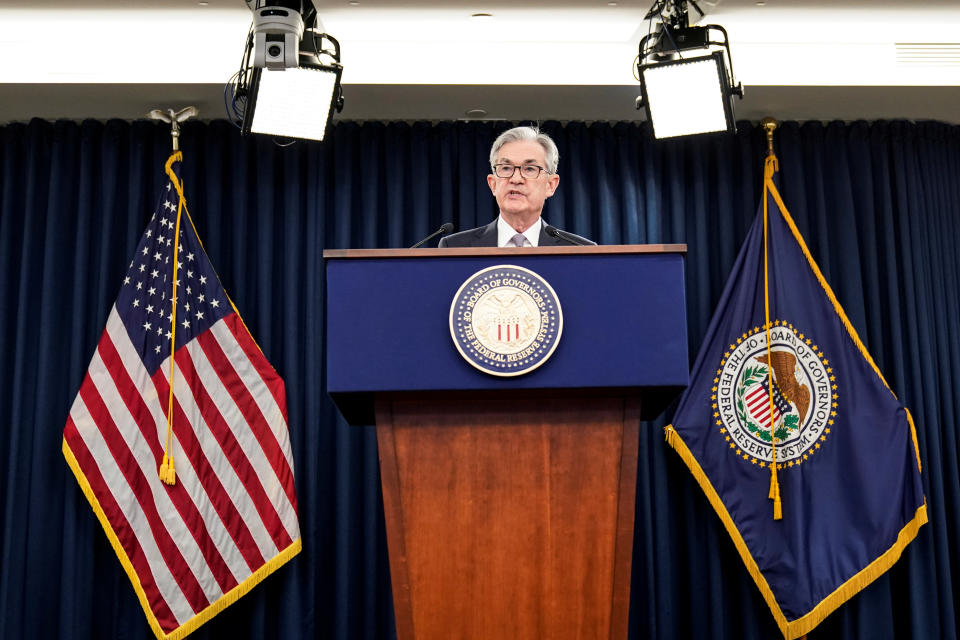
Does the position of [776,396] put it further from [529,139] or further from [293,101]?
[293,101]

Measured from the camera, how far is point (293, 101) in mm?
3938

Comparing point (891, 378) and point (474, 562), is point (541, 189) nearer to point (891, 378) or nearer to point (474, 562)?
point (474, 562)

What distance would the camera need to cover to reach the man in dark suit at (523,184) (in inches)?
122

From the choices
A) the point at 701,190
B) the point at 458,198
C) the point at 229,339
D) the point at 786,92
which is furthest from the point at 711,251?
the point at 229,339

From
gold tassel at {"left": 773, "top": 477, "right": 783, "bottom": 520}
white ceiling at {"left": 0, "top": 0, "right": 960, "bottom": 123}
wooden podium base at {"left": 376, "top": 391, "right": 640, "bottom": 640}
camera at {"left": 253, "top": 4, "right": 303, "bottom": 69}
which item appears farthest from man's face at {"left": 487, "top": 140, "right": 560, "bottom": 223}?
gold tassel at {"left": 773, "top": 477, "right": 783, "bottom": 520}

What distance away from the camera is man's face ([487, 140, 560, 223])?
3.09 metres

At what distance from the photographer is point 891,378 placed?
477 cm

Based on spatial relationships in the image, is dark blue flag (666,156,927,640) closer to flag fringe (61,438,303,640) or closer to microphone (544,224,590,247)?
microphone (544,224,590,247)

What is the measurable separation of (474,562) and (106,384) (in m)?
2.88

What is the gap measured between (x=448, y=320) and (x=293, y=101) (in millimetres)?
2130

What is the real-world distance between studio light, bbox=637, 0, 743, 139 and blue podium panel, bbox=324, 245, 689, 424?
1.96m

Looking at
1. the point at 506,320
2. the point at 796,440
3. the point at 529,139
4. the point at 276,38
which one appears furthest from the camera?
the point at 796,440

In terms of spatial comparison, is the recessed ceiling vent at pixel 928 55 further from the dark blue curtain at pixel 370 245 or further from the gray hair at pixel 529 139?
the gray hair at pixel 529 139

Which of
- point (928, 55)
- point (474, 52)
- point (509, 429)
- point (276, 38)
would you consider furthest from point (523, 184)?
point (928, 55)
